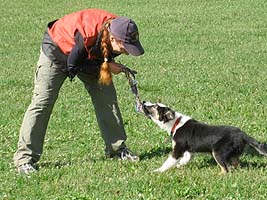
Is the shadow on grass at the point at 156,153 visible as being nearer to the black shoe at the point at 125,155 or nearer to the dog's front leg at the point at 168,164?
the black shoe at the point at 125,155

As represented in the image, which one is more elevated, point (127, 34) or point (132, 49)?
point (127, 34)

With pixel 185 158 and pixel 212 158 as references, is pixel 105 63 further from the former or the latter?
pixel 212 158

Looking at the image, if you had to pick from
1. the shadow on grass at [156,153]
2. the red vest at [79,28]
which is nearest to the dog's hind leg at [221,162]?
the shadow on grass at [156,153]

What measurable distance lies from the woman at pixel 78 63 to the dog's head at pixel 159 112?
0.41 m

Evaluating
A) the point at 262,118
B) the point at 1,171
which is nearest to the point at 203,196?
the point at 1,171

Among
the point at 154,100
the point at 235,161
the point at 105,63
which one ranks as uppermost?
the point at 105,63

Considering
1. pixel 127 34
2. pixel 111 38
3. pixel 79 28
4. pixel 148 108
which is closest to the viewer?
pixel 127 34

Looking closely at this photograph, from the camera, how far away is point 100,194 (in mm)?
6242

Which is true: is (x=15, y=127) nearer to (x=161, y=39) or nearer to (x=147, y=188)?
(x=147, y=188)

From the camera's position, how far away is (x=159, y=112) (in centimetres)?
770

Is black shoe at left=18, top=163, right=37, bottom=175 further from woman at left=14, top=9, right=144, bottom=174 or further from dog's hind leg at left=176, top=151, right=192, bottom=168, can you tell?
dog's hind leg at left=176, top=151, right=192, bottom=168

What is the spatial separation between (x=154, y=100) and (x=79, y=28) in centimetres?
422

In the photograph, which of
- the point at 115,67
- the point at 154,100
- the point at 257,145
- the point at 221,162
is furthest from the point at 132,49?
the point at 154,100

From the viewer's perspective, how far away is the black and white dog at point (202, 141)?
7.00 m
